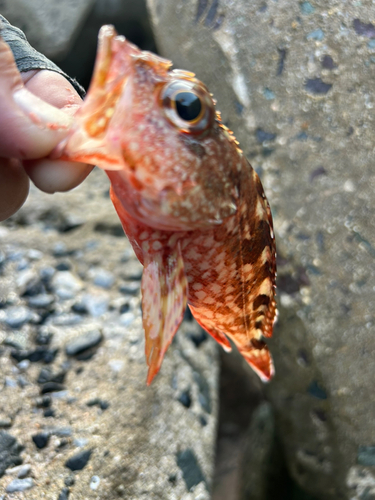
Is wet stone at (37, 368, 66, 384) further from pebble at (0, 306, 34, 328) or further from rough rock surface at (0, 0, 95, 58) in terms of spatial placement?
rough rock surface at (0, 0, 95, 58)

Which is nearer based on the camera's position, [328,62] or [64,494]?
[64,494]

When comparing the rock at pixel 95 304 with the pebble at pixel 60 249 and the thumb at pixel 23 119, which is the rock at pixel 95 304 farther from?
the thumb at pixel 23 119

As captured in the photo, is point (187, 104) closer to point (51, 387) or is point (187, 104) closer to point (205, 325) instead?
point (205, 325)

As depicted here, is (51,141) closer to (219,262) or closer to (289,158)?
(219,262)

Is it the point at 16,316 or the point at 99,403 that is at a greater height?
the point at 99,403

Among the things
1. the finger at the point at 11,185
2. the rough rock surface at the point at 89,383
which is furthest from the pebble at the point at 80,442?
the finger at the point at 11,185

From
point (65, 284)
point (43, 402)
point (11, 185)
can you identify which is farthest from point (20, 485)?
point (65, 284)
